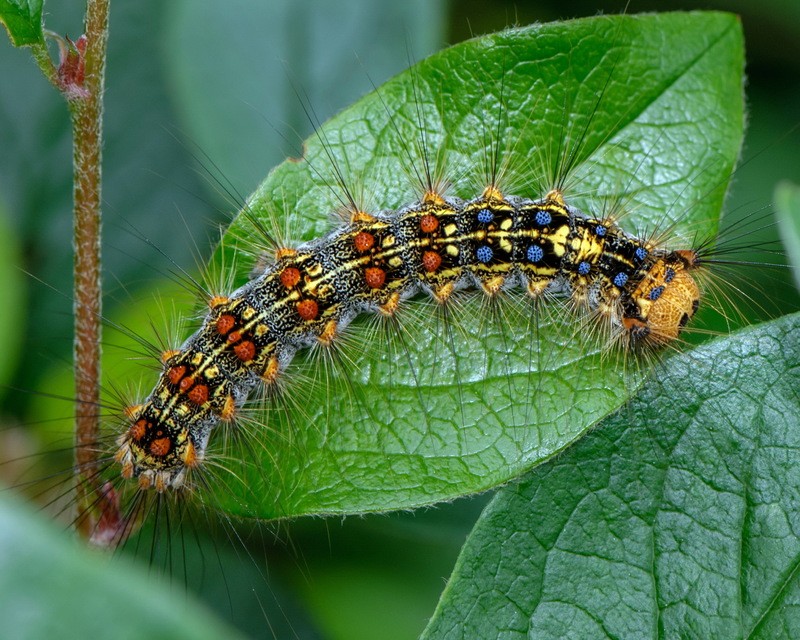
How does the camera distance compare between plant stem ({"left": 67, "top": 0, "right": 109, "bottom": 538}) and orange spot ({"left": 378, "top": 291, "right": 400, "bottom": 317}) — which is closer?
plant stem ({"left": 67, "top": 0, "right": 109, "bottom": 538})

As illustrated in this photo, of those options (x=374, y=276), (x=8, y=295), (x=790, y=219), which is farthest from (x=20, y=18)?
(x=790, y=219)

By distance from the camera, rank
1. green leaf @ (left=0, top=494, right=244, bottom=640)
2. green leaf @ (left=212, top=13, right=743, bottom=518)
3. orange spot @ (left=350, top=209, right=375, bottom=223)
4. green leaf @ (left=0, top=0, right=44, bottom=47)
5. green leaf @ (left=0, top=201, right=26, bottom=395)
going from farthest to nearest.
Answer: orange spot @ (left=350, top=209, right=375, bottom=223)
green leaf @ (left=0, top=201, right=26, bottom=395)
green leaf @ (left=212, top=13, right=743, bottom=518)
green leaf @ (left=0, top=0, right=44, bottom=47)
green leaf @ (left=0, top=494, right=244, bottom=640)

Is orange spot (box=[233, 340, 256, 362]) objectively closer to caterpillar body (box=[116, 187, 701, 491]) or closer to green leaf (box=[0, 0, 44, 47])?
caterpillar body (box=[116, 187, 701, 491])

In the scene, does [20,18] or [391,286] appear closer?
[20,18]

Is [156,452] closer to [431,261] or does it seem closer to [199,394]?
[199,394]

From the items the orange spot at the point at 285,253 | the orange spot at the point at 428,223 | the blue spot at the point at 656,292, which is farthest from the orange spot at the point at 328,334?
the blue spot at the point at 656,292

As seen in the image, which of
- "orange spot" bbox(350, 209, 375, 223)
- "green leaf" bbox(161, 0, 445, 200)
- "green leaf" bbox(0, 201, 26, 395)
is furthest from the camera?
"green leaf" bbox(161, 0, 445, 200)

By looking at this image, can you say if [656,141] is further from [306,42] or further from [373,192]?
[306,42]

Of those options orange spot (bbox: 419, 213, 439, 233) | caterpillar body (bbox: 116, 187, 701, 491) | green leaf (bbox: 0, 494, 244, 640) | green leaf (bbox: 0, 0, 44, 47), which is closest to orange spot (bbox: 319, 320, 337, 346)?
caterpillar body (bbox: 116, 187, 701, 491)
